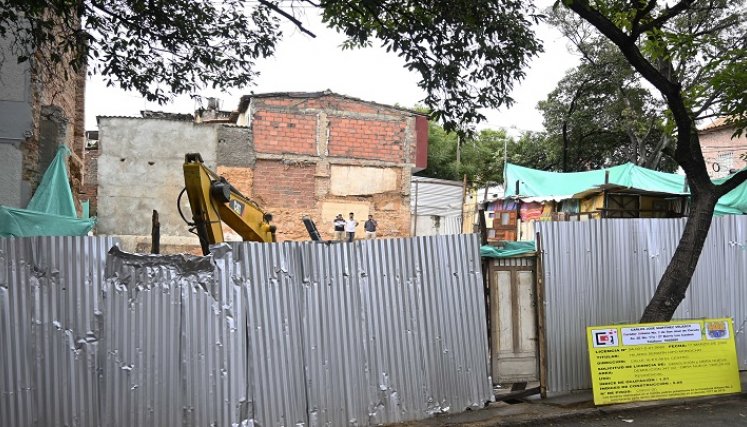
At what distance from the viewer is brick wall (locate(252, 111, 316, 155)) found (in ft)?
67.5

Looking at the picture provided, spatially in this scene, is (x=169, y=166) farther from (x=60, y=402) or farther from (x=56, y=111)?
(x=60, y=402)

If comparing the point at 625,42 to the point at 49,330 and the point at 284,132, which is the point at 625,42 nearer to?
the point at 49,330

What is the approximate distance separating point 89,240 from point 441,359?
3645mm

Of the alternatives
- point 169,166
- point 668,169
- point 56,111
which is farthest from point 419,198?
point 56,111

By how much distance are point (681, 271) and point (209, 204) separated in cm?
548

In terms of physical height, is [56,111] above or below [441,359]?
above

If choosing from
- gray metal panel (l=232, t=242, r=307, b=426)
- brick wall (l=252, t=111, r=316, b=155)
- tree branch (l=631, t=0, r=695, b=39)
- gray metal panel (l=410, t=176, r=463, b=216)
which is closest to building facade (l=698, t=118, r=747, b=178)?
gray metal panel (l=410, t=176, r=463, b=216)

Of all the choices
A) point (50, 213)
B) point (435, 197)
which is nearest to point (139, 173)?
point (435, 197)

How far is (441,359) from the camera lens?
6.65m

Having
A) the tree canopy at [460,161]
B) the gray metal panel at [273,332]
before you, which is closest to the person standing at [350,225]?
the gray metal panel at [273,332]

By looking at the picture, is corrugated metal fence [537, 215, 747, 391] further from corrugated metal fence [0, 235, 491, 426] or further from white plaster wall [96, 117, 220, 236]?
white plaster wall [96, 117, 220, 236]

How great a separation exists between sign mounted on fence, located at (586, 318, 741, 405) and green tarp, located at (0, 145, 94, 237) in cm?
612

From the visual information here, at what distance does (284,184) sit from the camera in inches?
821

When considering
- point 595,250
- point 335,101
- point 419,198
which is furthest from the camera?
point 419,198
